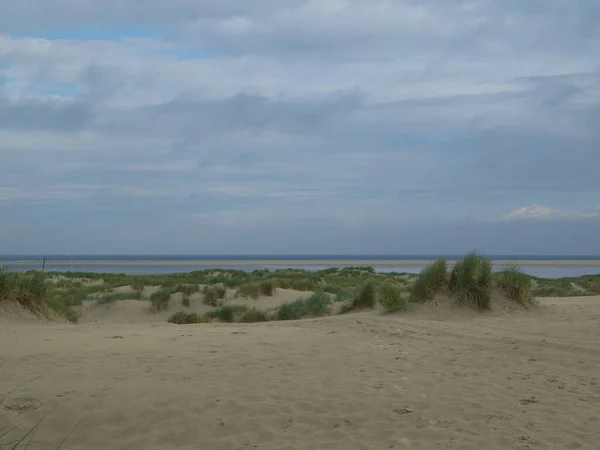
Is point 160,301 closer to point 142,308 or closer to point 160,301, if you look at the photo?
point 160,301

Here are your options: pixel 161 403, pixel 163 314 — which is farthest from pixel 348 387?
pixel 163 314

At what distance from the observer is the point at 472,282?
14.1 meters

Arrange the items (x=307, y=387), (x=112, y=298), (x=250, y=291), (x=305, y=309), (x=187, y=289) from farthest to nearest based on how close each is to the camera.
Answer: (x=187, y=289)
(x=250, y=291)
(x=112, y=298)
(x=305, y=309)
(x=307, y=387)

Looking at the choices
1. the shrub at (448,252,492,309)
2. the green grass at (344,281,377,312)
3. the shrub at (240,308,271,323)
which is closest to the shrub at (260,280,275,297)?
the shrub at (240,308,271,323)

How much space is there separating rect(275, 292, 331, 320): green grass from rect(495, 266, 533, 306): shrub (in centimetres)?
452

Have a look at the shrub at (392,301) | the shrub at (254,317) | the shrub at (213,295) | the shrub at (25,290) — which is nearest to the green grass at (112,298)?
the shrub at (213,295)

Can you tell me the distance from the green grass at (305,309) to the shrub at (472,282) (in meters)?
3.55

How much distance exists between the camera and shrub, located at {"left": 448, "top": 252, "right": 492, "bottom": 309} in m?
13.9

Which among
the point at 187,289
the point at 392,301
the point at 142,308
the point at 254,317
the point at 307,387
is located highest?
the point at 392,301

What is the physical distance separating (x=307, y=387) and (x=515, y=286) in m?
8.93

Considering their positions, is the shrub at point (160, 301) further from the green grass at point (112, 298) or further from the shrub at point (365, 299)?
the shrub at point (365, 299)

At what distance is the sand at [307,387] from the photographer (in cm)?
569

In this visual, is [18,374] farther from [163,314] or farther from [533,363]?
[163,314]

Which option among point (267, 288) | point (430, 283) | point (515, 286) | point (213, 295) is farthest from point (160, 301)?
point (515, 286)
